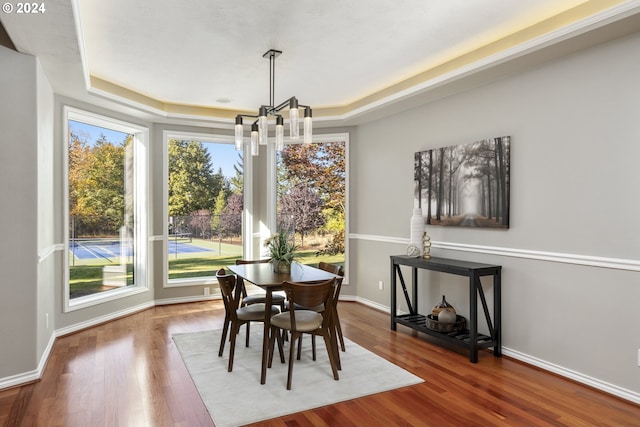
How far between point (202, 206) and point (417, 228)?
325 cm

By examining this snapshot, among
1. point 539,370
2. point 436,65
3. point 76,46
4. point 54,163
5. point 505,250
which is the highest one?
point 436,65

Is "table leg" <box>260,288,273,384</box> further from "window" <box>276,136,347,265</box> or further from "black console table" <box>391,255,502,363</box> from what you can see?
"window" <box>276,136,347,265</box>

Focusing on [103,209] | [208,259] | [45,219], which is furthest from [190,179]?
[45,219]

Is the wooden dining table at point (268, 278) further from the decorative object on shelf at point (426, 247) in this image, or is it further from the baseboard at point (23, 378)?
the baseboard at point (23, 378)

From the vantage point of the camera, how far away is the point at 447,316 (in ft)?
13.3

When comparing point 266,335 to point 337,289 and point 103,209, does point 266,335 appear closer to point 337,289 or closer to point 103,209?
point 337,289

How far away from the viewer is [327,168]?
250 inches

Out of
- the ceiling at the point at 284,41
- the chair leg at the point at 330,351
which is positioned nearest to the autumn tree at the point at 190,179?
the ceiling at the point at 284,41

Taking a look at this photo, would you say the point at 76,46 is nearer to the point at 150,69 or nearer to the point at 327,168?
the point at 150,69

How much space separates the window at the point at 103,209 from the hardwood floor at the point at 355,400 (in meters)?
1.00

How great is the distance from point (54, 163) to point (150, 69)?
4.59 feet

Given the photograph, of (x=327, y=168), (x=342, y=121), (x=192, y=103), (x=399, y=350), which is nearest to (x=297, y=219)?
(x=327, y=168)

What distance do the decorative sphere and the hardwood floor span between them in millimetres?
273

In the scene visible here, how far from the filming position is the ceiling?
2.95 m
